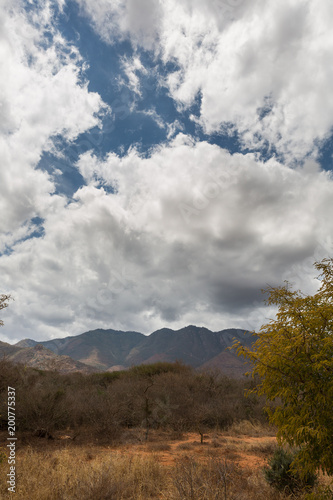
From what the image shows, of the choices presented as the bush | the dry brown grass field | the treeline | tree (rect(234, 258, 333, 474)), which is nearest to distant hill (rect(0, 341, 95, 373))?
the treeline

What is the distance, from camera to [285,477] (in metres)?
7.54

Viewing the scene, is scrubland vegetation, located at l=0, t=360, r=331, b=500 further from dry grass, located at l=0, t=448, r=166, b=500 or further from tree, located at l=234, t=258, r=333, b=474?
tree, located at l=234, t=258, r=333, b=474

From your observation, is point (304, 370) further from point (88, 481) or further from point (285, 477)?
point (88, 481)

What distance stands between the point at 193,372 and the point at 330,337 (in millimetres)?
35592

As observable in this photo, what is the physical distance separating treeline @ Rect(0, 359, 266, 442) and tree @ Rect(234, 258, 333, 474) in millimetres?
10867

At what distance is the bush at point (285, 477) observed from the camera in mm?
7162

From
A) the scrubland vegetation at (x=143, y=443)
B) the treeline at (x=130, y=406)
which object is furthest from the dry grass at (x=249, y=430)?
the treeline at (x=130, y=406)

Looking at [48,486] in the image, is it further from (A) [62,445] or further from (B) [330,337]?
(A) [62,445]

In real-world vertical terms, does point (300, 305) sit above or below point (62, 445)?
above

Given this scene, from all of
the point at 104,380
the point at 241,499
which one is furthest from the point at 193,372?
the point at 241,499

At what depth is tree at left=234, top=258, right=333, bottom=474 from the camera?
4828 millimetres

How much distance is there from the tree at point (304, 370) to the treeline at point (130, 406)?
10.9 meters

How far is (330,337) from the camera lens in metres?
5.03

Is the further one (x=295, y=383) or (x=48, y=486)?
(x=48, y=486)
